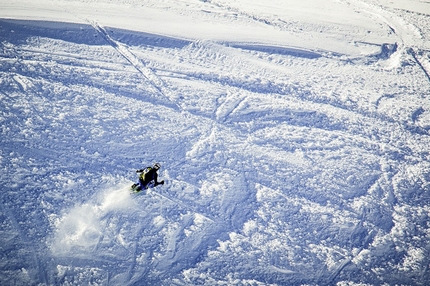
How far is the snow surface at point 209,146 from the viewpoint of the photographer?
480 centimetres

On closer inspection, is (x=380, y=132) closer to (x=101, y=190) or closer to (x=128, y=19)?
(x=101, y=190)

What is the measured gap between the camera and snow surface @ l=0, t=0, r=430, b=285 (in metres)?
4.80

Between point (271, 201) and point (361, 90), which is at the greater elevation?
point (361, 90)

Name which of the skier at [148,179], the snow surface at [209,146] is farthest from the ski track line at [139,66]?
the skier at [148,179]

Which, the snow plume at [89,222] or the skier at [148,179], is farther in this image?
the skier at [148,179]

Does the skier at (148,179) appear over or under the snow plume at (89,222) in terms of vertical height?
over

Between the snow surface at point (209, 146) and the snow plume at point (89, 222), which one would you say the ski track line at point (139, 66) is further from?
the snow plume at point (89, 222)

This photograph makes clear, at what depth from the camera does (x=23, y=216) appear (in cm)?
480

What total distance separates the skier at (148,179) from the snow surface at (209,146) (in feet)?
0.79

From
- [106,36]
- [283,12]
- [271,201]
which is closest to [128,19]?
[106,36]

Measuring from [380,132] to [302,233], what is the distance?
3012 millimetres

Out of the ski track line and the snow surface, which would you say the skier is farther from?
the ski track line

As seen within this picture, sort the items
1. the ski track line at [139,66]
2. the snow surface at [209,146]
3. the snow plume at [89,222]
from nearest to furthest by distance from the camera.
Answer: the snow plume at [89,222], the snow surface at [209,146], the ski track line at [139,66]

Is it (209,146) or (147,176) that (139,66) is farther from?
(147,176)
